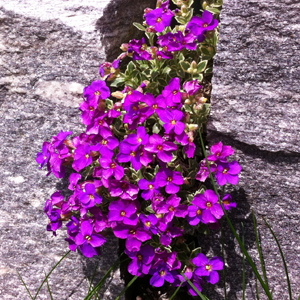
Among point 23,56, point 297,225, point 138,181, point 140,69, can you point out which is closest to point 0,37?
point 23,56

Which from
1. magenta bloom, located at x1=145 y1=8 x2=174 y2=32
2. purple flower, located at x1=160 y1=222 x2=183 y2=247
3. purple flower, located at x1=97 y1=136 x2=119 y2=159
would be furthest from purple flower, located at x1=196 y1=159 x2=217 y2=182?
magenta bloom, located at x1=145 y1=8 x2=174 y2=32

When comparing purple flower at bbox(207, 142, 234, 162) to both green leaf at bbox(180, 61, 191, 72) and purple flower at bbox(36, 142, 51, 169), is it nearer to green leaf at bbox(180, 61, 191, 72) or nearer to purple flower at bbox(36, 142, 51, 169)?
green leaf at bbox(180, 61, 191, 72)

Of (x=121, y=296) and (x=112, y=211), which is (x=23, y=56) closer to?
(x=112, y=211)

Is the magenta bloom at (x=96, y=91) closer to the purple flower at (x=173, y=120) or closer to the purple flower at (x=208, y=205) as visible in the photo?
the purple flower at (x=173, y=120)

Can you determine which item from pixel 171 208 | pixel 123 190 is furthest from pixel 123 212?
pixel 171 208

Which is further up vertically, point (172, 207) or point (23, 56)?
point (23, 56)
